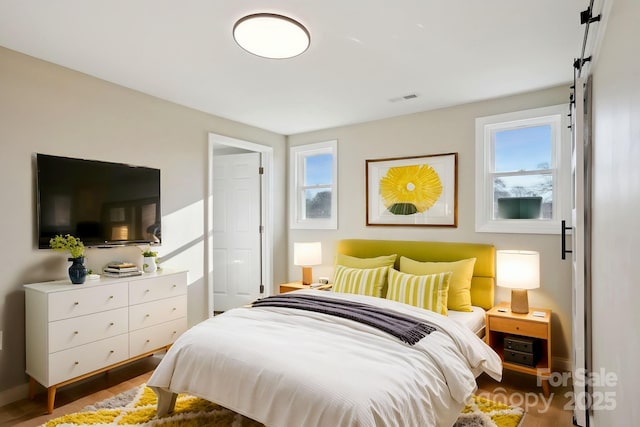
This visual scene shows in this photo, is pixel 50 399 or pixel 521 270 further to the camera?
pixel 521 270

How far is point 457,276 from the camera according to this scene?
3.43 metres

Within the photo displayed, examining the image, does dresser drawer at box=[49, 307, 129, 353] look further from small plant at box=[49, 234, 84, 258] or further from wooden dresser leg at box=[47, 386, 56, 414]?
small plant at box=[49, 234, 84, 258]

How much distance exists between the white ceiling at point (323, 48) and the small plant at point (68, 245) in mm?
1389

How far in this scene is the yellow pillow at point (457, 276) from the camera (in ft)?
11.0

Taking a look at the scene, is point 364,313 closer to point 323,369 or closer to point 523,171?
point 323,369

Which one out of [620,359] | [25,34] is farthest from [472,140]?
[25,34]

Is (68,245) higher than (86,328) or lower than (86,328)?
higher

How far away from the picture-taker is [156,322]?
3.25m

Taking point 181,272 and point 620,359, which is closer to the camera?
point 620,359

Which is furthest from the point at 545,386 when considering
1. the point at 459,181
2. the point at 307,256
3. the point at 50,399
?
the point at 50,399

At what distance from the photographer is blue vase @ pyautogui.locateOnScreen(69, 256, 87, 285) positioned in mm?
2744

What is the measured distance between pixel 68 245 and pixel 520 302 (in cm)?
374

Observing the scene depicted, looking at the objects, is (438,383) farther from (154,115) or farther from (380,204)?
(154,115)

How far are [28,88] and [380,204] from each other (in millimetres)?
3491
